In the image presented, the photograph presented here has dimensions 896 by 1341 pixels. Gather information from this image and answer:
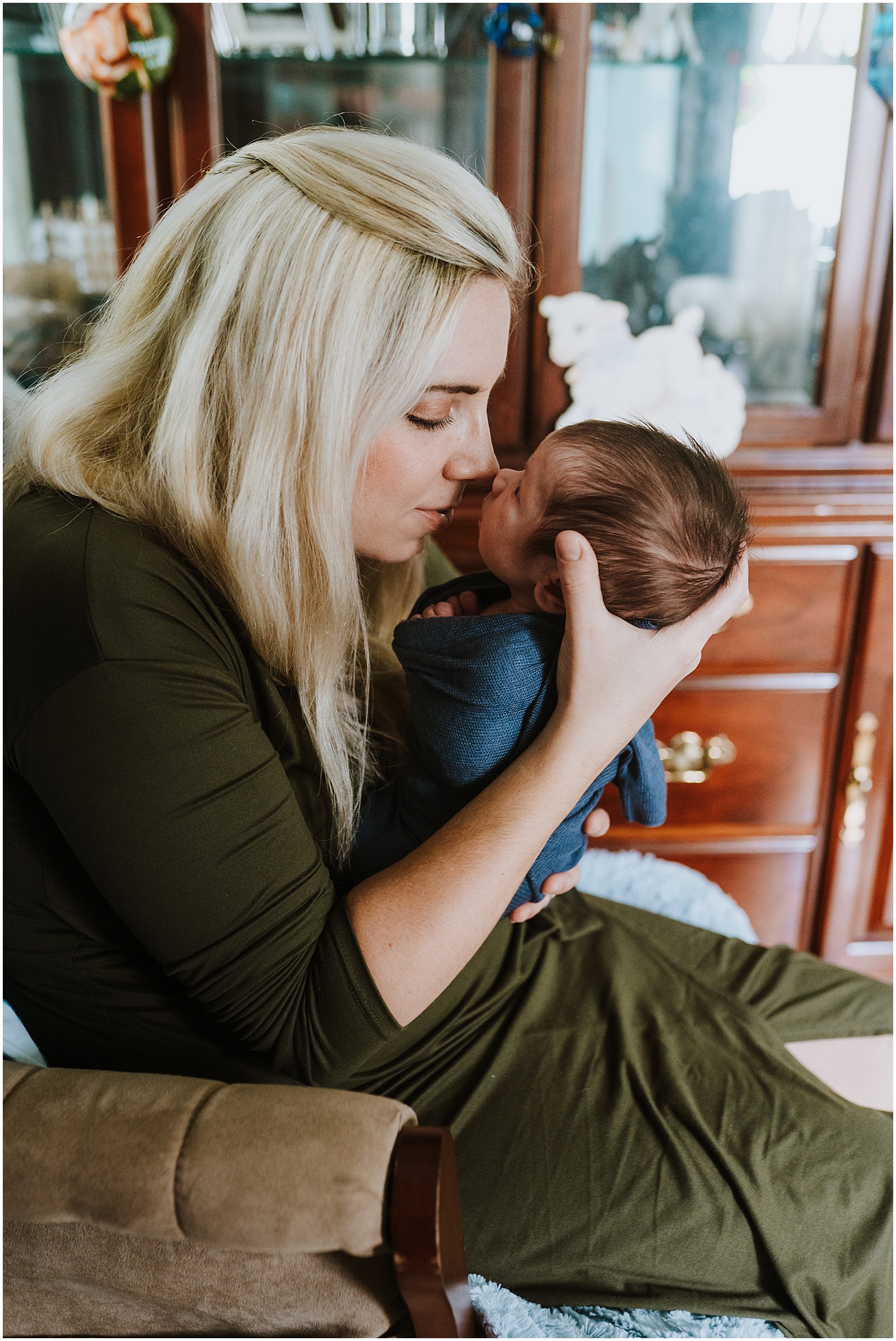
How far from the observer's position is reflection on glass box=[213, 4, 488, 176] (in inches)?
55.4

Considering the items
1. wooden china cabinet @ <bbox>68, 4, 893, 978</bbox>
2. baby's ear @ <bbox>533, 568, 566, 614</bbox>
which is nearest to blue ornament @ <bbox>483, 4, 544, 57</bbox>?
wooden china cabinet @ <bbox>68, 4, 893, 978</bbox>

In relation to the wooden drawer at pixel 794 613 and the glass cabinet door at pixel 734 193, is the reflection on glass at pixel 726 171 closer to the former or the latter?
the glass cabinet door at pixel 734 193

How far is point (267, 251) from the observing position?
78 centimetres

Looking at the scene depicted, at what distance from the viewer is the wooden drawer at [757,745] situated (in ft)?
5.42

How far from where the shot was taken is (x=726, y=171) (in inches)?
59.6

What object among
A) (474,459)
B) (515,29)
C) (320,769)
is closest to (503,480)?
(474,459)

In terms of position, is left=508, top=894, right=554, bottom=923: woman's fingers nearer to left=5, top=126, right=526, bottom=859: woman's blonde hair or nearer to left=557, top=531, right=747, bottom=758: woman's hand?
left=557, top=531, right=747, bottom=758: woman's hand

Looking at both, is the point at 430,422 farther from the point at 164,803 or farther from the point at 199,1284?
the point at 199,1284

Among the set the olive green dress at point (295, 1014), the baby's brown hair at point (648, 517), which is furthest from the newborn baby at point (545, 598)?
the olive green dress at point (295, 1014)

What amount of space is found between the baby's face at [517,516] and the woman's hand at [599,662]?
92 mm

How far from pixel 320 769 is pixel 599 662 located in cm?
30

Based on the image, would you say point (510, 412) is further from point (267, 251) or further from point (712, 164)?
point (267, 251)

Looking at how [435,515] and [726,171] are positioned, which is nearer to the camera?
[435,515]

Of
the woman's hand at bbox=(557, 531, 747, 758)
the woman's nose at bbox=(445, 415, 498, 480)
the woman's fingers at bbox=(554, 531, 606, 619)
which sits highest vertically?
the woman's nose at bbox=(445, 415, 498, 480)
